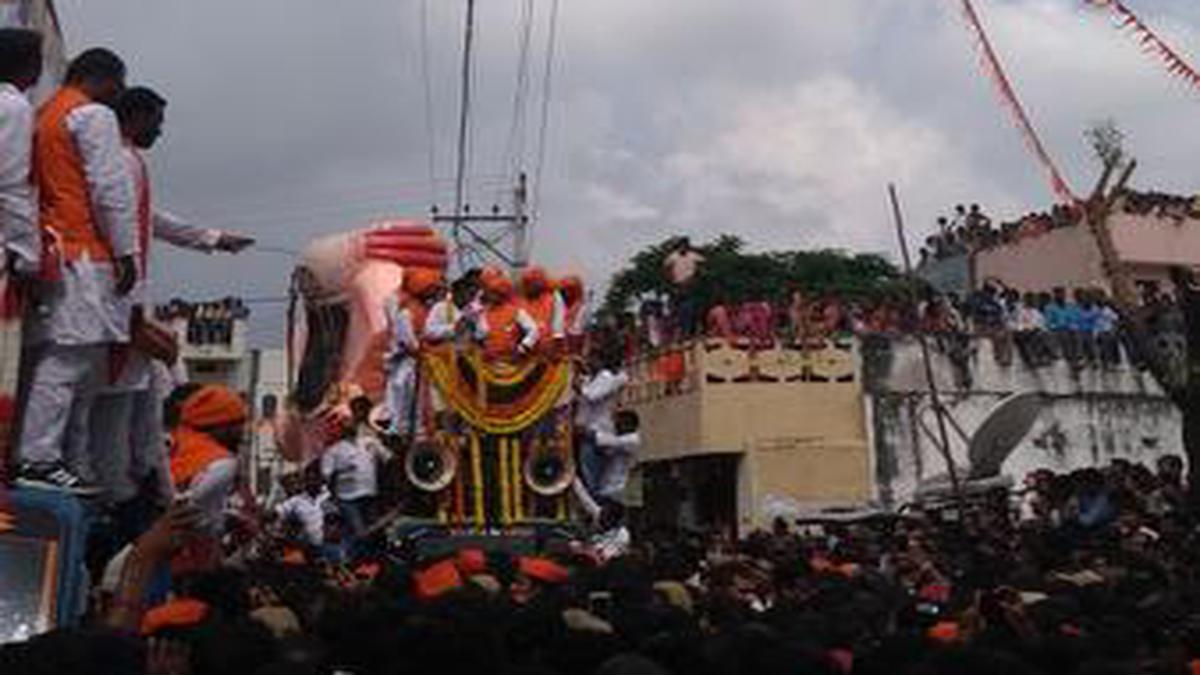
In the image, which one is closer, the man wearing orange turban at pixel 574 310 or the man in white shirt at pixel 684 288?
the man wearing orange turban at pixel 574 310

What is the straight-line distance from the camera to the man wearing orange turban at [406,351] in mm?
11875

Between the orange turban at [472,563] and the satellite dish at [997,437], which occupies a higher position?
the satellite dish at [997,437]

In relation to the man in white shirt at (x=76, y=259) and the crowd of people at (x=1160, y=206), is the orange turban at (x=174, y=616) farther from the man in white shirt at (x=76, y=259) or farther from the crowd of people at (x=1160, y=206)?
the crowd of people at (x=1160, y=206)

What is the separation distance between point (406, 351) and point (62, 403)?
693 centimetres

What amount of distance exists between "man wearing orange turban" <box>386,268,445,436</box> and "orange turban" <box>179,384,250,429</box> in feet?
16.6

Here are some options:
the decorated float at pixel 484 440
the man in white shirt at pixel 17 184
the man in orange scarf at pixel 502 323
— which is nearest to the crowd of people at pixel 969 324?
the man in orange scarf at pixel 502 323

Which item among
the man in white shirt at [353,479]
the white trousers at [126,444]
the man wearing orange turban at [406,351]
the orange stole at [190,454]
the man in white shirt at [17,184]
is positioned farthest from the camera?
the man wearing orange turban at [406,351]

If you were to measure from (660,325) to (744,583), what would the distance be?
17.1 m

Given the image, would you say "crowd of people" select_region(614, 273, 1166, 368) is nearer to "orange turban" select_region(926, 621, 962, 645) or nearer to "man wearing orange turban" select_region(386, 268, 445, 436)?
"man wearing orange turban" select_region(386, 268, 445, 436)

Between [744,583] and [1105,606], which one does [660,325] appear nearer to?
[744,583]

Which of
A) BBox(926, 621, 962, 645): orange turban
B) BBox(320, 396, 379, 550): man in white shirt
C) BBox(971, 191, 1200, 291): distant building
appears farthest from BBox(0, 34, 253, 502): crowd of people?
BBox(971, 191, 1200, 291): distant building

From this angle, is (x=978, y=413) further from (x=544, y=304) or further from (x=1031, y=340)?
(x=544, y=304)

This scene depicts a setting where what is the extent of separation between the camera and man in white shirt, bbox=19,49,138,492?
5.41 m

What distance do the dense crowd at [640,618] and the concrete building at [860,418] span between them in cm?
1429
